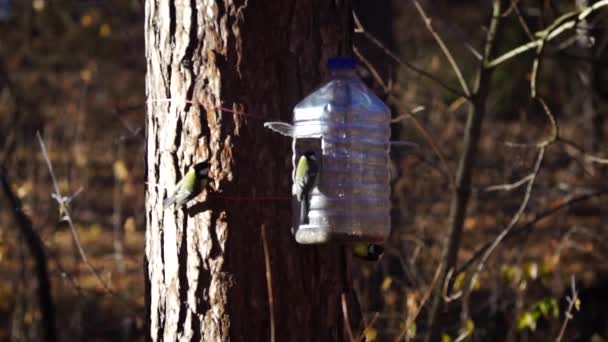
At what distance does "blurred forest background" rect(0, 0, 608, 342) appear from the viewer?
664cm

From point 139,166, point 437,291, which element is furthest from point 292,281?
point 139,166

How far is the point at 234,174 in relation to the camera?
3.63 metres

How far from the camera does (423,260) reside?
8508 mm

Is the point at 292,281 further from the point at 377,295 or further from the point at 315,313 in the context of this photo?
the point at 377,295

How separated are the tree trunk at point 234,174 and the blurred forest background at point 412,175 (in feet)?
1.06

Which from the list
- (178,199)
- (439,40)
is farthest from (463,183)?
(178,199)

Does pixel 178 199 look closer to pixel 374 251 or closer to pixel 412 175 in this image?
pixel 374 251

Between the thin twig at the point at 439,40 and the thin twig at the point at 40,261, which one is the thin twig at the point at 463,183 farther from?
the thin twig at the point at 40,261

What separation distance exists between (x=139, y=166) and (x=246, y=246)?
9841 mm

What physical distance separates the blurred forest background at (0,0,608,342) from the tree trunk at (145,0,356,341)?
1.06ft

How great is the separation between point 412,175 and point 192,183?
501cm

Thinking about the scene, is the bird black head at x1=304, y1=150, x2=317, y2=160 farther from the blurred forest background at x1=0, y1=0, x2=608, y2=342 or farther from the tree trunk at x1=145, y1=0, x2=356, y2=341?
the blurred forest background at x1=0, y1=0, x2=608, y2=342

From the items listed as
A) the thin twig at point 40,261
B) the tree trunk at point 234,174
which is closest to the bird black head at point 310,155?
the tree trunk at point 234,174

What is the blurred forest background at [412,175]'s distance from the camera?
21.8 ft
